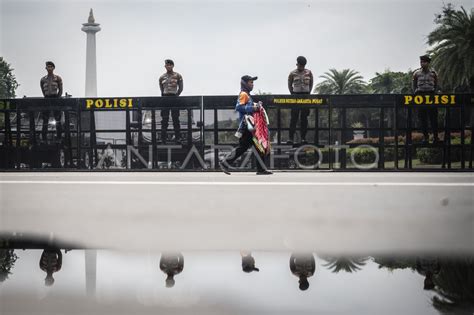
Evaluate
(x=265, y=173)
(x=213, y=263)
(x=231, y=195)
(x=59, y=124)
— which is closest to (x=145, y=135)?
(x=59, y=124)

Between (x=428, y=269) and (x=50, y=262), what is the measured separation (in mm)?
1922

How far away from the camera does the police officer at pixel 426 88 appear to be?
1264cm

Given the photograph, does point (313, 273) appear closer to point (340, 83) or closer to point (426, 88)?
point (426, 88)

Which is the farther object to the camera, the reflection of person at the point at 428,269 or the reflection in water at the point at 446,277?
the reflection of person at the point at 428,269

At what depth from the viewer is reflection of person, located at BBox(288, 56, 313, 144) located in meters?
12.8

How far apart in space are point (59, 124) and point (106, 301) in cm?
1221

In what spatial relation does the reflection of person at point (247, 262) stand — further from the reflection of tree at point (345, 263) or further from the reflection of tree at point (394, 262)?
the reflection of tree at point (394, 262)

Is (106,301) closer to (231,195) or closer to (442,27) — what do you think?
(231,195)

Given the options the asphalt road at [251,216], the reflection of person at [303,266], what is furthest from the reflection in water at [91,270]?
the reflection of person at [303,266]

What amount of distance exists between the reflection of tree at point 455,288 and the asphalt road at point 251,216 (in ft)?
1.53

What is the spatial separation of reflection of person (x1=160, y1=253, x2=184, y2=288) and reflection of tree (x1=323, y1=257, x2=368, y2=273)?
75 centimetres

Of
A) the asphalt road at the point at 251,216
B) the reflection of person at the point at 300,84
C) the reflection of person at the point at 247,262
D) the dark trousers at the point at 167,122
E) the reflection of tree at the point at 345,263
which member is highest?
the reflection of person at the point at 300,84

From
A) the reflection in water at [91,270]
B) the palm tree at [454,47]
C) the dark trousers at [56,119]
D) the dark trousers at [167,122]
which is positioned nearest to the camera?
the reflection in water at [91,270]

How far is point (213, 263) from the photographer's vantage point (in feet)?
9.16
